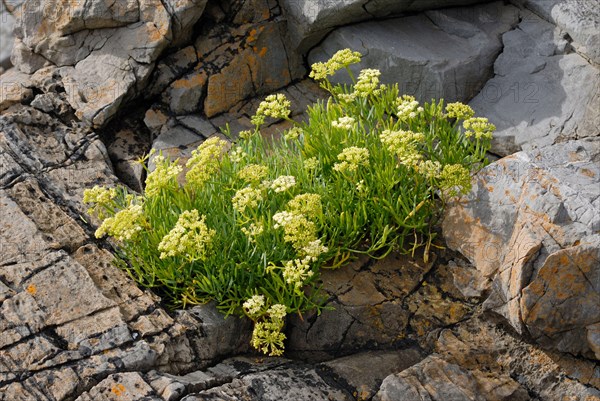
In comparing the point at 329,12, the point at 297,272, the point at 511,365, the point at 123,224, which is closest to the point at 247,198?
the point at 297,272

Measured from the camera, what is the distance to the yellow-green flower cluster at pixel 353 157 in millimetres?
5816

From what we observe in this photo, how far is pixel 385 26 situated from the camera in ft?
26.7

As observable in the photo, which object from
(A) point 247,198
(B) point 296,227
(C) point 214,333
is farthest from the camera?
(C) point 214,333

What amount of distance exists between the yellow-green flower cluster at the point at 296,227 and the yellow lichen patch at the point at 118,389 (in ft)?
4.71

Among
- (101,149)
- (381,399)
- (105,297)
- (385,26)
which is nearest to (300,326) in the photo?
(381,399)

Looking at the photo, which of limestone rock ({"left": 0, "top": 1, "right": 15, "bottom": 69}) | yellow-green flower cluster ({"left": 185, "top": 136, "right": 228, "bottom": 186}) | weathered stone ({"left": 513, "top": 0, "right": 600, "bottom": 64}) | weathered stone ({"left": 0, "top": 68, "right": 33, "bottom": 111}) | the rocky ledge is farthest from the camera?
limestone rock ({"left": 0, "top": 1, "right": 15, "bottom": 69})

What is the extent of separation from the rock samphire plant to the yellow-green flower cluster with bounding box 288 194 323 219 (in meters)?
0.01

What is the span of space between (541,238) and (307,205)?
1635mm

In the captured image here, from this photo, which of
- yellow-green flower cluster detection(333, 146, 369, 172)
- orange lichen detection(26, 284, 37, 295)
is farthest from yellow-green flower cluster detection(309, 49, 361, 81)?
orange lichen detection(26, 284, 37, 295)

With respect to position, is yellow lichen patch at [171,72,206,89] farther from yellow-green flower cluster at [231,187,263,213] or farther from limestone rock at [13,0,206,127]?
yellow-green flower cluster at [231,187,263,213]

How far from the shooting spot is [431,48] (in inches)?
314

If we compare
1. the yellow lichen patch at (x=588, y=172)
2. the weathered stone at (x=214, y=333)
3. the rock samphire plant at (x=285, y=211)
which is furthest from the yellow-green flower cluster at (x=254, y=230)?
the yellow lichen patch at (x=588, y=172)

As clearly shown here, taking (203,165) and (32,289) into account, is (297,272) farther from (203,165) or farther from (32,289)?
(32,289)

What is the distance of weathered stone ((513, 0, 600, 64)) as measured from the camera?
757cm
